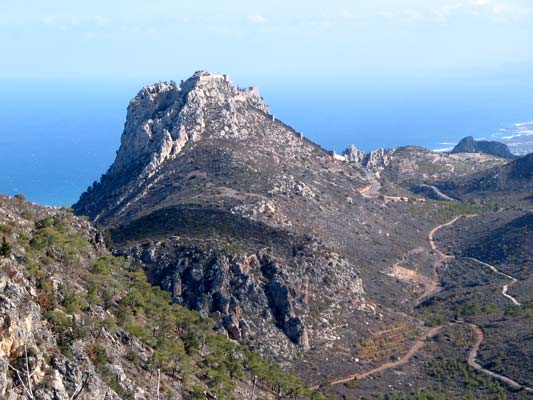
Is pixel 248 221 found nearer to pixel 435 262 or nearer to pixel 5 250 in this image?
pixel 435 262

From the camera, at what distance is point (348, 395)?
49.8 m

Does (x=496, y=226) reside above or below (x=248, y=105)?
below

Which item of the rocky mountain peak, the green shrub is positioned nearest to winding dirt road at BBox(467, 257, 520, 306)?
the rocky mountain peak

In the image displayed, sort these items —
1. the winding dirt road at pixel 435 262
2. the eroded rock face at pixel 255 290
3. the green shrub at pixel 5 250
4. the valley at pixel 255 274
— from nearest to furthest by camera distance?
the green shrub at pixel 5 250 < the valley at pixel 255 274 < the eroded rock face at pixel 255 290 < the winding dirt road at pixel 435 262

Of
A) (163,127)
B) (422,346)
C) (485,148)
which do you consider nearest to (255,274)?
(422,346)

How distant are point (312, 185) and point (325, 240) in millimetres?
14630

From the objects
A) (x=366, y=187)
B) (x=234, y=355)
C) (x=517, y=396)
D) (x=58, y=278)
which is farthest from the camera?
(x=366, y=187)

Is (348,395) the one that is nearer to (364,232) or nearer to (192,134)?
(364,232)

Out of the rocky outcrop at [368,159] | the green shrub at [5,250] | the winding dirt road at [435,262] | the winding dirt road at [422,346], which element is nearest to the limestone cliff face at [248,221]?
the winding dirt road at [422,346]

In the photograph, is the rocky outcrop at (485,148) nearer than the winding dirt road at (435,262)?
No

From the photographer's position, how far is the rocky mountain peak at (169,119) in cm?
9175

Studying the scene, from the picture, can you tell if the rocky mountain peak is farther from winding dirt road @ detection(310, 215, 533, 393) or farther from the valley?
winding dirt road @ detection(310, 215, 533, 393)

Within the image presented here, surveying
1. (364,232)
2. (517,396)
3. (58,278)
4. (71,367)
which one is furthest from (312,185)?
(71,367)

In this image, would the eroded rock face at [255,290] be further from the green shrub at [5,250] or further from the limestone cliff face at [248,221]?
the green shrub at [5,250]
